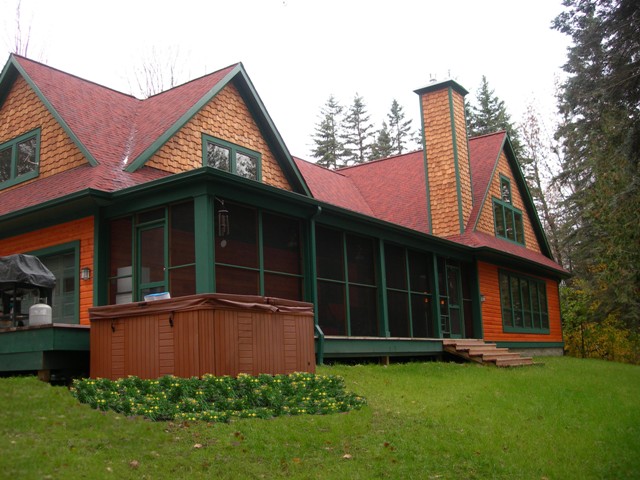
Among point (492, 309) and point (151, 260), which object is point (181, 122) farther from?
point (492, 309)

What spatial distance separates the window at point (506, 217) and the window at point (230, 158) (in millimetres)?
9706

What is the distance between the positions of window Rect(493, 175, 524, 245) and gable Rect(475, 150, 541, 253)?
21cm

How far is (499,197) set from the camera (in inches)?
897

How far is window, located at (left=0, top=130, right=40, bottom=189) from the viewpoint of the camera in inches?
576

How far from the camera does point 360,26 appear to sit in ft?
20.9

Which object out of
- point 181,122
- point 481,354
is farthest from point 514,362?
point 181,122

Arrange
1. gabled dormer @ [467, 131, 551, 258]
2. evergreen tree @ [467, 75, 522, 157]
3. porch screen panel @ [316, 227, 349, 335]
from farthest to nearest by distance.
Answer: evergreen tree @ [467, 75, 522, 157], gabled dormer @ [467, 131, 551, 258], porch screen panel @ [316, 227, 349, 335]

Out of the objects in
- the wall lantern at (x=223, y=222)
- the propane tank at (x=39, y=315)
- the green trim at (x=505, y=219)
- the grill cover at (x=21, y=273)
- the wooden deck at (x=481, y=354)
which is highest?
the green trim at (x=505, y=219)

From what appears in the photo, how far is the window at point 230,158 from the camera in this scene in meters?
14.9

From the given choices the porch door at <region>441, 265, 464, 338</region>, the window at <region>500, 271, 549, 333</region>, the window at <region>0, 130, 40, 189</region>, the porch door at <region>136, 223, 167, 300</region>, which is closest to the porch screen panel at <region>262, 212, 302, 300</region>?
the porch door at <region>136, 223, 167, 300</region>

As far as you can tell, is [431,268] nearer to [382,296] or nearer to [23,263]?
[382,296]

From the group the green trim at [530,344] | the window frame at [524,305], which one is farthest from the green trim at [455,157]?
the green trim at [530,344]

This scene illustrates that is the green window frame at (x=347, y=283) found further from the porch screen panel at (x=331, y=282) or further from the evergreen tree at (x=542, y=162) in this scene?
the evergreen tree at (x=542, y=162)

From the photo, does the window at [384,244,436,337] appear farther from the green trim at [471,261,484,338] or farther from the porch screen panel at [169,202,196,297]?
the porch screen panel at [169,202,196,297]
